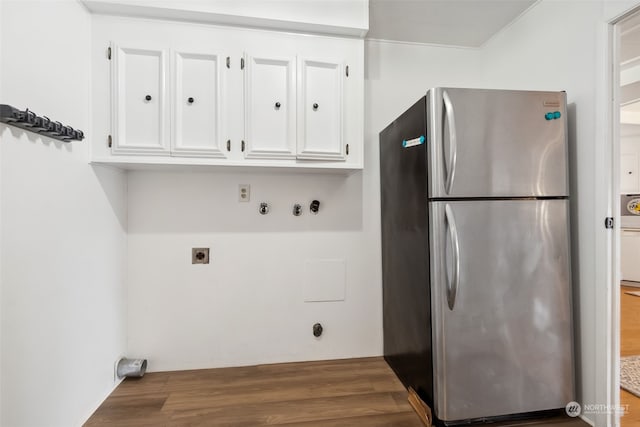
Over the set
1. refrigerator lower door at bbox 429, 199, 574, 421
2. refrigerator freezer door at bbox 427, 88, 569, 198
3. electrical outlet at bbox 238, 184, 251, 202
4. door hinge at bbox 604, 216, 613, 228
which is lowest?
refrigerator lower door at bbox 429, 199, 574, 421

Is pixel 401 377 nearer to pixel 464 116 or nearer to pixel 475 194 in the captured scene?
pixel 475 194

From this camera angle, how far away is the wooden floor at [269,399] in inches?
59.2

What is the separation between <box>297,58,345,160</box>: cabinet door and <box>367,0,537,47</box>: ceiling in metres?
0.55

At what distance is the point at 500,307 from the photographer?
1454 mm

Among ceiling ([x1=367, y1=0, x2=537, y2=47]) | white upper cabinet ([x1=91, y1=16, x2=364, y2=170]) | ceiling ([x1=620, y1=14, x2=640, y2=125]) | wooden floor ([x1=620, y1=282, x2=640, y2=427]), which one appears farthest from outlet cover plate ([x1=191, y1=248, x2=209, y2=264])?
ceiling ([x1=620, y1=14, x2=640, y2=125])

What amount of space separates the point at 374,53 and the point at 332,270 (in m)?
1.63

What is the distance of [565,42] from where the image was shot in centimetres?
163

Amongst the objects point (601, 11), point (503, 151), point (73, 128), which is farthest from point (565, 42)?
point (73, 128)

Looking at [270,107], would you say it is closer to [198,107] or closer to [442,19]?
[198,107]

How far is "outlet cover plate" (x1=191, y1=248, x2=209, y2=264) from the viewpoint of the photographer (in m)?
2.01

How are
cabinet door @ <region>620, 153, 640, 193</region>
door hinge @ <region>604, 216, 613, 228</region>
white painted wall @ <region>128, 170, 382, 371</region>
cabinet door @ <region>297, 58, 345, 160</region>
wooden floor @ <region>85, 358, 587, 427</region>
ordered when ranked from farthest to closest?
cabinet door @ <region>620, 153, 640, 193</region> < white painted wall @ <region>128, 170, 382, 371</region> < cabinet door @ <region>297, 58, 345, 160</region> < wooden floor @ <region>85, 358, 587, 427</region> < door hinge @ <region>604, 216, 613, 228</region>

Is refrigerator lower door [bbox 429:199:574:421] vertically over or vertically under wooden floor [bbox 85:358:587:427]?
over

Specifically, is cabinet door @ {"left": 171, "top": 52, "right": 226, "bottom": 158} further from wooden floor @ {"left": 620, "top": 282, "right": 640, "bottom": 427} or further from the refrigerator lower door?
wooden floor @ {"left": 620, "top": 282, "right": 640, "bottom": 427}

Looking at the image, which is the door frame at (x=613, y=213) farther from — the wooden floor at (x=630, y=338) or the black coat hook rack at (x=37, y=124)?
the black coat hook rack at (x=37, y=124)
